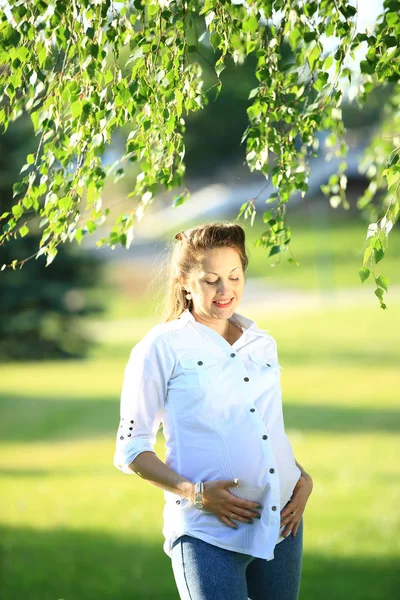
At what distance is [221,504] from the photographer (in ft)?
7.85

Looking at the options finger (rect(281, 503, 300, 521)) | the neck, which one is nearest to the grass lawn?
finger (rect(281, 503, 300, 521))

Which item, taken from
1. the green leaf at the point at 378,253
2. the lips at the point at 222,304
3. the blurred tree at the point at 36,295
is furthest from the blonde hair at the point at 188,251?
the blurred tree at the point at 36,295

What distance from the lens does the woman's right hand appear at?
7.84ft

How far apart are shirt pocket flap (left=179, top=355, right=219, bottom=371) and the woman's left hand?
0.40 meters

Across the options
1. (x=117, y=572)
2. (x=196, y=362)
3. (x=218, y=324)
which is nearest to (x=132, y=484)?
(x=117, y=572)

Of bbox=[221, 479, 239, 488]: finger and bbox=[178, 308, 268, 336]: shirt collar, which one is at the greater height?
bbox=[178, 308, 268, 336]: shirt collar

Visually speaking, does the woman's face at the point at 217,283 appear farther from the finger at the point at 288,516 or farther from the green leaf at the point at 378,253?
the finger at the point at 288,516

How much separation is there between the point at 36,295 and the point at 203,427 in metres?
16.3

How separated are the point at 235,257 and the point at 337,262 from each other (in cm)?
2723

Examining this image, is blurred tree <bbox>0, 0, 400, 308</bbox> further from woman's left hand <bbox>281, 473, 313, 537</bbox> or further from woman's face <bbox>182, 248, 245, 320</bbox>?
woman's left hand <bbox>281, 473, 313, 537</bbox>

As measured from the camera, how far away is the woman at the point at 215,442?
2.40 m

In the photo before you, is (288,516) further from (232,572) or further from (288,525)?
(232,572)

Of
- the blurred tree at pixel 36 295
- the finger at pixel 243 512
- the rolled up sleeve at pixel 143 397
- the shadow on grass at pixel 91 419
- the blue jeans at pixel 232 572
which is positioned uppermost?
the blurred tree at pixel 36 295

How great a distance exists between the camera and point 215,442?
2.46m
